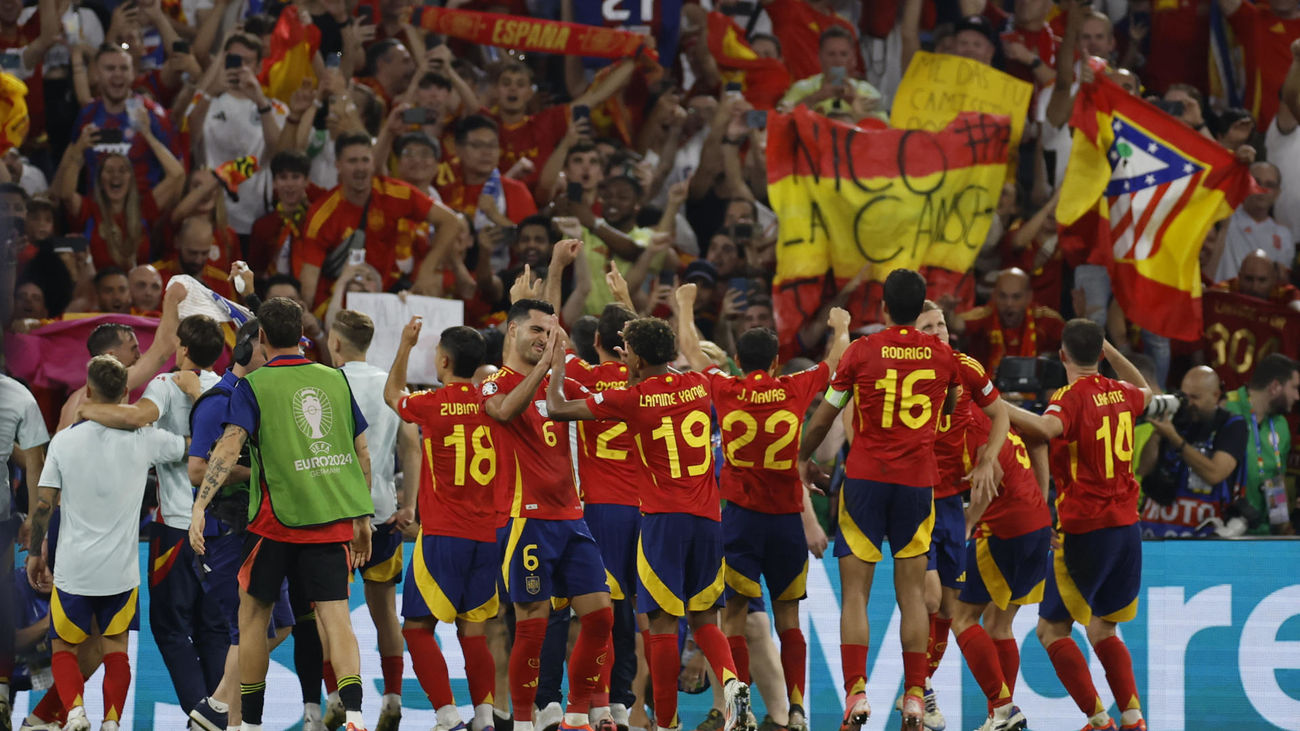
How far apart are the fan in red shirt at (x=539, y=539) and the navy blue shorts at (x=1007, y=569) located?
2.43 meters

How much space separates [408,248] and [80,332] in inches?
103

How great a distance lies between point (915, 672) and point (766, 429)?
1612 mm

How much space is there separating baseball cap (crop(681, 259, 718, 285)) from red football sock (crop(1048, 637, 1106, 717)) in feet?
14.0

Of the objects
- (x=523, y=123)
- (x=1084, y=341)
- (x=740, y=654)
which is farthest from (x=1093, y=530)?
(x=523, y=123)

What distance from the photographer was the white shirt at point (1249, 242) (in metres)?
14.0

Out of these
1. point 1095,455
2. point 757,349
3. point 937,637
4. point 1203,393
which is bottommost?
point 937,637

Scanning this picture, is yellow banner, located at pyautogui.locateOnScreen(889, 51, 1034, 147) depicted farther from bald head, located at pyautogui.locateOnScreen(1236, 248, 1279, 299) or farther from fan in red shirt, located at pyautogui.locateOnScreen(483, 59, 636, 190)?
fan in red shirt, located at pyautogui.locateOnScreen(483, 59, 636, 190)

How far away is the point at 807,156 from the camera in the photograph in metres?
13.1

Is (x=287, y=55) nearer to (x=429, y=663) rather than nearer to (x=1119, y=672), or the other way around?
(x=429, y=663)

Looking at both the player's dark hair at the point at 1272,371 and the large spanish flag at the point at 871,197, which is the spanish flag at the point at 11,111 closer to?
the large spanish flag at the point at 871,197

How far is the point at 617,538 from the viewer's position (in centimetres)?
948

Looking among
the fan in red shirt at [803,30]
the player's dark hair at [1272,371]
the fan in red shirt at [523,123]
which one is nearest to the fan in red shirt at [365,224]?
the fan in red shirt at [523,123]

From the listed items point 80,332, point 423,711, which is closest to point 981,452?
point 423,711

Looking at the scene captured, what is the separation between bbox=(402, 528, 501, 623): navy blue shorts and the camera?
8.99m
